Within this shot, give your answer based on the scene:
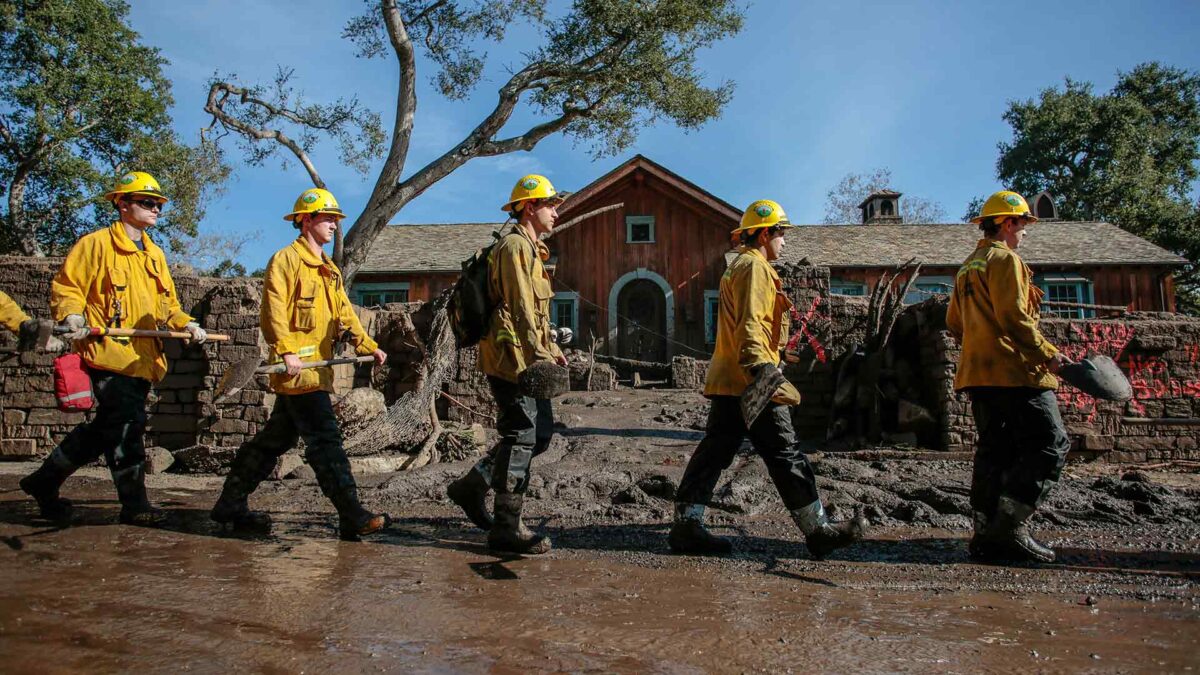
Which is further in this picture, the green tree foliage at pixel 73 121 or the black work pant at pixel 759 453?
the green tree foliage at pixel 73 121

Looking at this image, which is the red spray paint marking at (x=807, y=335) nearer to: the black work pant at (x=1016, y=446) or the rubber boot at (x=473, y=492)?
the black work pant at (x=1016, y=446)

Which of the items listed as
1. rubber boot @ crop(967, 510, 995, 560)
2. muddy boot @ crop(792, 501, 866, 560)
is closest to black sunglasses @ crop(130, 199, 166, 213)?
muddy boot @ crop(792, 501, 866, 560)

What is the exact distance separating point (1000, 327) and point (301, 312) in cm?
371

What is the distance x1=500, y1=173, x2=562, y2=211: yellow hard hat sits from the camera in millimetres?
4098

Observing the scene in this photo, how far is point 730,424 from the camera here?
4.00 meters

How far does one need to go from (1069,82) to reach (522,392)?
39.4m

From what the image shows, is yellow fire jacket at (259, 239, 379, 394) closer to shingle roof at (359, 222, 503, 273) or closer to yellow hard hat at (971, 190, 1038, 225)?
yellow hard hat at (971, 190, 1038, 225)

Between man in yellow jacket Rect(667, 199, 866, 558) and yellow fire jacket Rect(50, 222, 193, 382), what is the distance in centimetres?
309

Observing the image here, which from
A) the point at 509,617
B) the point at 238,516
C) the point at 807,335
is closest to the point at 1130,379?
the point at 807,335

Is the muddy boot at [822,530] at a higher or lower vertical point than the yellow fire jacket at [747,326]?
lower

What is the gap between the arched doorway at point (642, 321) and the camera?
62.4 feet

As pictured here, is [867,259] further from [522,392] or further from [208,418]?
[522,392]

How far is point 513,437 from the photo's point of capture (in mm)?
3844

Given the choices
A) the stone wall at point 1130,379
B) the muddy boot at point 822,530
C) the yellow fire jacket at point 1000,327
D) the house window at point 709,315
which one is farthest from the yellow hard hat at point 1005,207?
the house window at point 709,315
